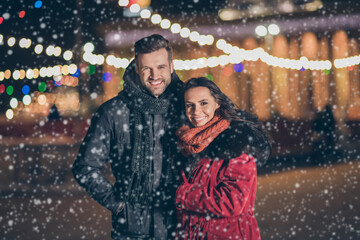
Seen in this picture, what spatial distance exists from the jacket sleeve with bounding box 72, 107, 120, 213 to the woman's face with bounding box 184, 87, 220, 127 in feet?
1.68

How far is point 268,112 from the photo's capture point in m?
18.5

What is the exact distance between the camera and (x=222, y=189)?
2242 mm

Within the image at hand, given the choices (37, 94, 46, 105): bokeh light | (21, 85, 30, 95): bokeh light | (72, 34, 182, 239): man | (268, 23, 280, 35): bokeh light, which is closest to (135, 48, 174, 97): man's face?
(72, 34, 182, 239): man

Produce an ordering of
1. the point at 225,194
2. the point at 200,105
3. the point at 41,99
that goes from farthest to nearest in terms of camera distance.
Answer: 1. the point at 41,99
2. the point at 200,105
3. the point at 225,194

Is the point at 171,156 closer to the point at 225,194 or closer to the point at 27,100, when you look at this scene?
the point at 225,194

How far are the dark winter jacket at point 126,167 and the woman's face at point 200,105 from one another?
0.63 feet

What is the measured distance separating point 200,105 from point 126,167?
0.56 meters

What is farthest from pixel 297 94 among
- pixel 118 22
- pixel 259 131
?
pixel 259 131

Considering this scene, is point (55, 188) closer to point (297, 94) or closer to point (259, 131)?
point (259, 131)

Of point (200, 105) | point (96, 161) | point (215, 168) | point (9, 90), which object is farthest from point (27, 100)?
point (215, 168)

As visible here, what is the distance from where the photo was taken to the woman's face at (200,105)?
241 centimetres

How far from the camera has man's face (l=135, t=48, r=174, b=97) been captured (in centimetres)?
260

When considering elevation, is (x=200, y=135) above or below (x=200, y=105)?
below

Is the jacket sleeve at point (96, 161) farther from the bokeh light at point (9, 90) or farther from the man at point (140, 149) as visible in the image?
the bokeh light at point (9, 90)
